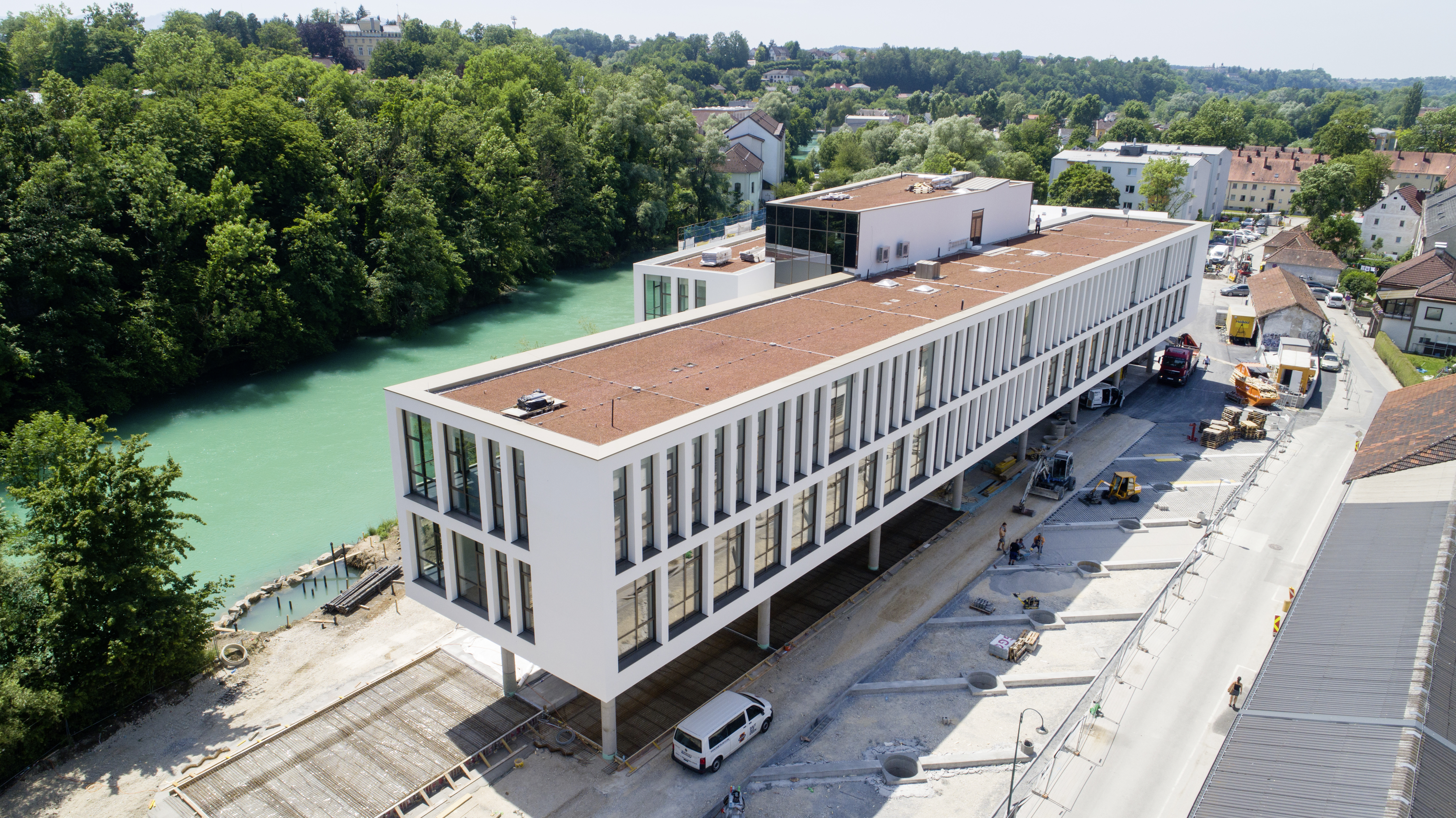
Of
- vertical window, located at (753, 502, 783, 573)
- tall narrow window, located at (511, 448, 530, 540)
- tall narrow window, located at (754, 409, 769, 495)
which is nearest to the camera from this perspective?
tall narrow window, located at (511, 448, 530, 540)

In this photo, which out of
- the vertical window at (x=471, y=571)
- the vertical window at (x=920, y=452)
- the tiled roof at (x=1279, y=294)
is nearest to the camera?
Result: the vertical window at (x=471, y=571)

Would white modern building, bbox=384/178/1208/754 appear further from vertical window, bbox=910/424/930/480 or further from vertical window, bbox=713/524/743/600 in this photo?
vertical window, bbox=910/424/930/480

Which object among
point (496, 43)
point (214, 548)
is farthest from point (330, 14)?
point (214, 548)

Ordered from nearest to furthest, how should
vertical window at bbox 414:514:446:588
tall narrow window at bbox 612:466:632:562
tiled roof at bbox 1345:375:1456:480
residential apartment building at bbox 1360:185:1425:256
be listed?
tall narrow window at bbox 612:466:632:562, vertical window at bbox 414:514:446:588, tiled roof at bbox 1345:375:1456:480, residential apartment building at bbox 1360:185:1425:256

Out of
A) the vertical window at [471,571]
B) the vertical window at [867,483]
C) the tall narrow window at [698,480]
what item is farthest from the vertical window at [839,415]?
the vertical window at [471,571]

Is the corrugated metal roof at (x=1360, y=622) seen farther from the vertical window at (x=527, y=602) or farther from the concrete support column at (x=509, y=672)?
the concrete support column at (x=509, y=672)

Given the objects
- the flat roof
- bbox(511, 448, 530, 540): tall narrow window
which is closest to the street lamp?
the flat roof
